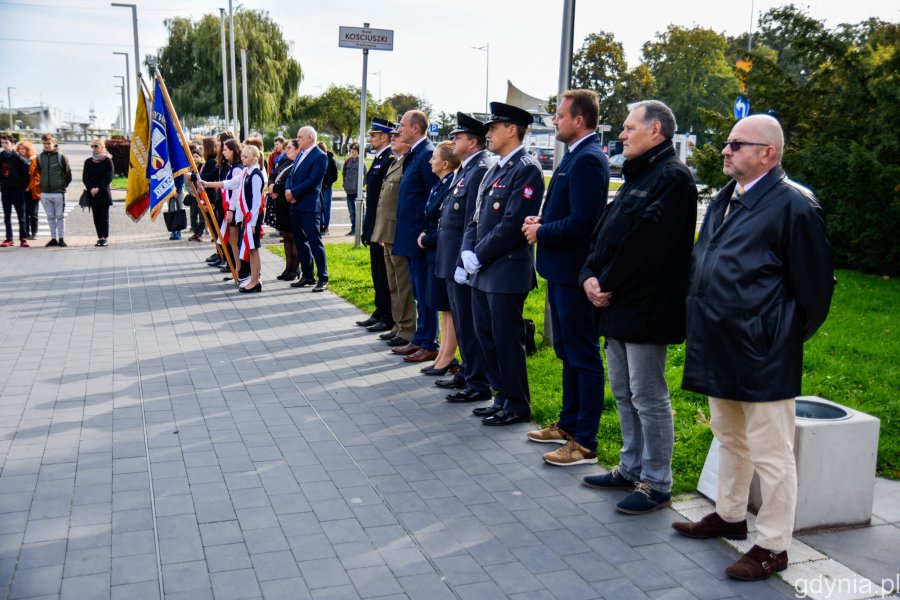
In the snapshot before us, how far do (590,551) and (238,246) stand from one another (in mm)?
8697

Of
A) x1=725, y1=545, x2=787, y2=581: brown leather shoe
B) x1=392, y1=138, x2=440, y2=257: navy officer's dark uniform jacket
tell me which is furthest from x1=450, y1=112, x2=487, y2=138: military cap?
x1=725, y1=545, x2=787, y2=581: brown leather shoe

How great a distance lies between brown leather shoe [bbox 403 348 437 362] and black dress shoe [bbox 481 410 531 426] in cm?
187

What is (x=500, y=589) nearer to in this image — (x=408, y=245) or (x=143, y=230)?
(x=408, y=245)

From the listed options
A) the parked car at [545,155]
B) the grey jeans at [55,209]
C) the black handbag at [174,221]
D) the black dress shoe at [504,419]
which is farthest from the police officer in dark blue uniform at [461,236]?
the parked car at [545,155]

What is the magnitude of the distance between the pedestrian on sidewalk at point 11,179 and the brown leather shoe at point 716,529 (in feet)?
46.7

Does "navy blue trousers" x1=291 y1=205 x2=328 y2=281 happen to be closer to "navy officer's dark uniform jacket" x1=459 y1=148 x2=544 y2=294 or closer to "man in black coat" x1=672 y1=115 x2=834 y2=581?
"navy officer's dark uniform jacket" x1=459 y1=148 x2=544 y2=294

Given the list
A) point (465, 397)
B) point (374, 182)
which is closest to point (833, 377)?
point (465, 397)

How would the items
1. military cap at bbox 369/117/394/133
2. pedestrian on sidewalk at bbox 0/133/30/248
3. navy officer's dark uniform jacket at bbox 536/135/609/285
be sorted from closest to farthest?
1. navy officer's dark uniform jacket at bbox 536/135/609/285
2. military cap at bbox 369/117/394/133
3. pedestrian on sidewalk at bbox 0/133/30/248

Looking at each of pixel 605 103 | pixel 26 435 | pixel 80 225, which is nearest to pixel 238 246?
pixel 26 435

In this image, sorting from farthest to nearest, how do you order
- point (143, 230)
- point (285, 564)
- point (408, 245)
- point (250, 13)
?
point (250, 13)
point (143, 230)
point (408, 245)
point (285, 564)

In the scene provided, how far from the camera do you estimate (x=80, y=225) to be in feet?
65.4

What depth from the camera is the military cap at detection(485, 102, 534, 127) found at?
6.06m

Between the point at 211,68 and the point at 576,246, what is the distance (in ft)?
144

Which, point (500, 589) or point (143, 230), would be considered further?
point (143, 230)
